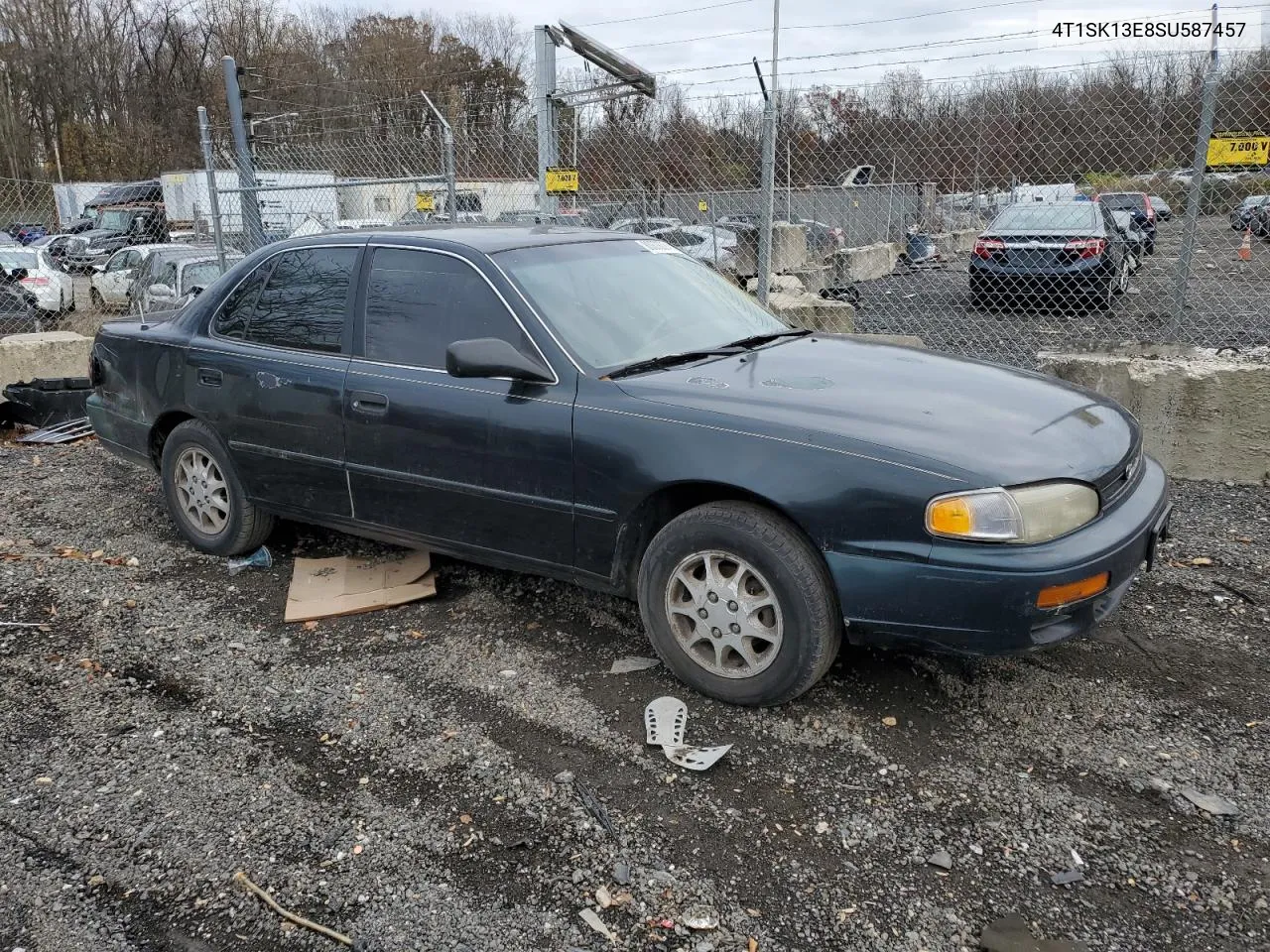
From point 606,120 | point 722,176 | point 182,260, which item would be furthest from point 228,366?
point 182,260

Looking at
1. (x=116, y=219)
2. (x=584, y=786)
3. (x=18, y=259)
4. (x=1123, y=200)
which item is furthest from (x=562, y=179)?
(x=116, y=219)

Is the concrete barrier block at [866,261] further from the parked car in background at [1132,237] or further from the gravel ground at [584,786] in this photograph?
the gravel ground at [584,786]

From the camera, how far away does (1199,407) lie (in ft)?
18.5

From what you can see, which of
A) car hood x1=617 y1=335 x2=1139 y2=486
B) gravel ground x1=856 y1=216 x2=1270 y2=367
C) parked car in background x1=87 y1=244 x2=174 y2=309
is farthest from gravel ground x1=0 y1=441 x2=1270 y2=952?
parked car in background x1=87 y1=244 x2=174 y2=309

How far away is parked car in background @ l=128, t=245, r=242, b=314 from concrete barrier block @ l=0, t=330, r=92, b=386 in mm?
2841

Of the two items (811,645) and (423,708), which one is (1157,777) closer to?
(811,645)

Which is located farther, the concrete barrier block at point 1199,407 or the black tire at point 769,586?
the concrete barrier block at point 1199,407

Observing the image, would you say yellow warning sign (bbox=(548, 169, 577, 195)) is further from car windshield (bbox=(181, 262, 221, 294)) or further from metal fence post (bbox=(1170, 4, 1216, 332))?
car windshield (bbox=(181, 262, 221, 294))

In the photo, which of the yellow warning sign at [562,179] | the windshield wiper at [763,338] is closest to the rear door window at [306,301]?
the windshield wiper at [763,338]

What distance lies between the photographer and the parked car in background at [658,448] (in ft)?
9.84

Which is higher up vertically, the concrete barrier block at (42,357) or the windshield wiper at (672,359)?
the windshield wiper at (672,359)

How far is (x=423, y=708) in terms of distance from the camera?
352 centimetres

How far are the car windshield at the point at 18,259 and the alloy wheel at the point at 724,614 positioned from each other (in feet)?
52.7

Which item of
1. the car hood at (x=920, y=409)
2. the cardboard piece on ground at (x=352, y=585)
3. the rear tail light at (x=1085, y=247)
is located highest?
the rear tail light at (x=1085, y=247)
